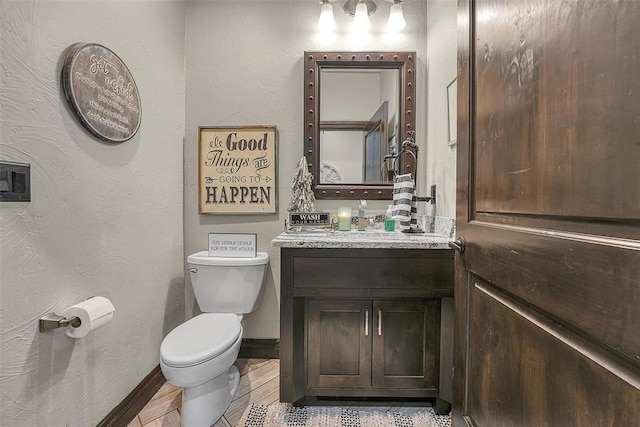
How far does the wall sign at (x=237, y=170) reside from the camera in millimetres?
1919

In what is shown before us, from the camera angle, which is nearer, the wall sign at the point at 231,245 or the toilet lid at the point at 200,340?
the toilet lid at the point at 200,340

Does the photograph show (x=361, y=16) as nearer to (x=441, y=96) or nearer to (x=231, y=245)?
(x=441, y=96)

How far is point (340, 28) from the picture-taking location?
1903 millimetres

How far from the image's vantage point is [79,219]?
115 centimetres

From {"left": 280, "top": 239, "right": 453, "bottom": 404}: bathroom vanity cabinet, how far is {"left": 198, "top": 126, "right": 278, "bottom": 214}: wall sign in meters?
0.69

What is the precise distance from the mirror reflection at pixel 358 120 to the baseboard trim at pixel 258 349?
1.18 meters

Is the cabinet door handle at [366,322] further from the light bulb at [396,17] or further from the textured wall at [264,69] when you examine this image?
the light bulb at [396,17]

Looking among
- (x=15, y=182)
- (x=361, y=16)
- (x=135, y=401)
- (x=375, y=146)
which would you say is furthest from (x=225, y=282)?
(x=361, y=16)

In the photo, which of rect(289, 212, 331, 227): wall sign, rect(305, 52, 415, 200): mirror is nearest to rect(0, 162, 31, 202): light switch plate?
rect(289, 212, 331, 227): wall sign

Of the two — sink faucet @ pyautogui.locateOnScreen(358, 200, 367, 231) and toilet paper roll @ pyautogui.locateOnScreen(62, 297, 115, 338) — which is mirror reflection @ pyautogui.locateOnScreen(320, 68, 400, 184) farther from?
toilet paper roll @ pyautogui.locateOnScreen(62, 297, 115, 338)

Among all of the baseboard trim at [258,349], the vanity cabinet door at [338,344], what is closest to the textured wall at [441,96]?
the vanity cabinet door at [338,344]

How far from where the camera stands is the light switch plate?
870 millimetres

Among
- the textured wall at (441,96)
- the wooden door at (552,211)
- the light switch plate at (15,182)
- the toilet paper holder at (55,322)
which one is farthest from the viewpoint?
the textured wall at (441,96)

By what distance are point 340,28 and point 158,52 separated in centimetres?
109
